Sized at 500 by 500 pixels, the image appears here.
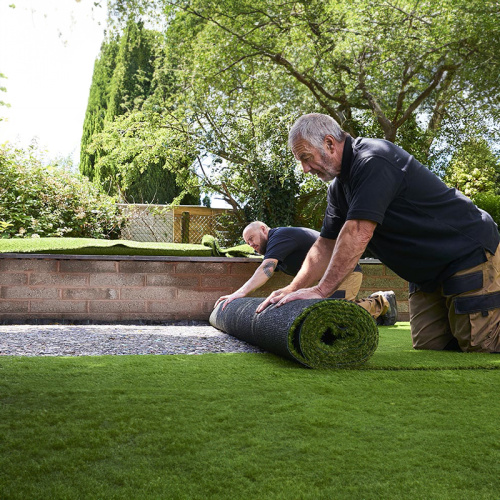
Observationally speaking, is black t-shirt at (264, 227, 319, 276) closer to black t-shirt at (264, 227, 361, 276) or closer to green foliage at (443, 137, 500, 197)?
black t-shirt at (264, 227, 361, 276)

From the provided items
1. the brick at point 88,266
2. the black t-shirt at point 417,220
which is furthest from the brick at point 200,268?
the black t-shirt at point 417,220

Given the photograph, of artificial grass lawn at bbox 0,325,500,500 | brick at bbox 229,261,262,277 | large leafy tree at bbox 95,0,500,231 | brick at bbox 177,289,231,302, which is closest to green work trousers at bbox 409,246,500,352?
artificial grass lawn at bbox 0,325,500,500

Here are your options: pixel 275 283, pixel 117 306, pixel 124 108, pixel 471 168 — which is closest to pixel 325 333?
pixel 275 283

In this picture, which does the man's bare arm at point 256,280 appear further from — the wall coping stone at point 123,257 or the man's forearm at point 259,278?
the wall coping stone at point 123,257

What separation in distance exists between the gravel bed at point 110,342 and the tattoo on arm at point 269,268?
0.63 meters

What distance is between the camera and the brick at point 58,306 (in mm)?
5512

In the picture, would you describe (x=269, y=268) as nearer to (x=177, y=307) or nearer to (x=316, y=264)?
(x=316, y=264)

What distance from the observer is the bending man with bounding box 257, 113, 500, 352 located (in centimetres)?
266

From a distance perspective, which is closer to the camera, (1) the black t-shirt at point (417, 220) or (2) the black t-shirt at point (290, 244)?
(1) the black t-shirt at point (417, 220)

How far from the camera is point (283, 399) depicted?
6.33 ft

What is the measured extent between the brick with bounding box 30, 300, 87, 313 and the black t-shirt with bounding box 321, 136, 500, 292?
3421 mm

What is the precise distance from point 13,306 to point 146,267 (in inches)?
53.0

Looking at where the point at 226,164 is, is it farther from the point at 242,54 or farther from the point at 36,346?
the point at 36,346

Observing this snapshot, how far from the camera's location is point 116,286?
5633mm
